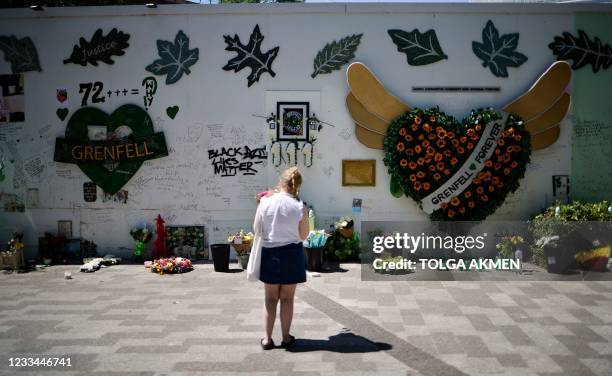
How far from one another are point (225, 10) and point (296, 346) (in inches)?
270

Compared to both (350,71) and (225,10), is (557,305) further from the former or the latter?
(225,10)

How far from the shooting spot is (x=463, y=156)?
10750 mm

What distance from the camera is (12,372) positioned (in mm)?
5906

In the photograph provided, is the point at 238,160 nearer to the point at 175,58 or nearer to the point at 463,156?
the point at 175,58

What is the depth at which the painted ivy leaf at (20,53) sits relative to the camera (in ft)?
37.9

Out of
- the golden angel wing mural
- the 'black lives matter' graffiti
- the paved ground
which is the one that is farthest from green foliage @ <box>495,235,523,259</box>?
the 'black lives matter' graffiti

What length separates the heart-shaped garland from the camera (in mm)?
10688

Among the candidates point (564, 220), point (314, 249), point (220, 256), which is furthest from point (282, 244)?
point (564, 220)

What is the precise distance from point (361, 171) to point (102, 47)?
5.39 m

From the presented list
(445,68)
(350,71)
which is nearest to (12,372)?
(350,71)

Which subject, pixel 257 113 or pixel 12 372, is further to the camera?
pixel 257 113

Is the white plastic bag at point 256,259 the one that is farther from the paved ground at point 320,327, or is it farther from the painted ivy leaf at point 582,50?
the painted ivy leaf at point 582,50

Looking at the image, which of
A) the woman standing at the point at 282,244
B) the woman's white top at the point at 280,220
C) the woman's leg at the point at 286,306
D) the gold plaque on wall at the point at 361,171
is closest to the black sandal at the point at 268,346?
the woman standing at the point at 282,244

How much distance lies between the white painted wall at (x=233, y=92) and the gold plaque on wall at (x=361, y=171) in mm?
118
